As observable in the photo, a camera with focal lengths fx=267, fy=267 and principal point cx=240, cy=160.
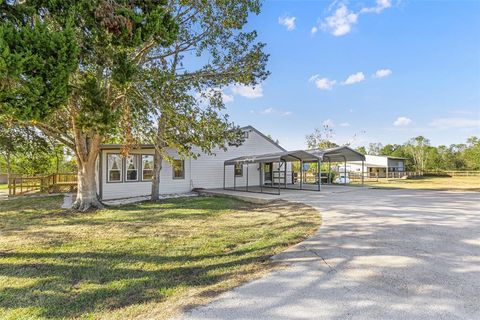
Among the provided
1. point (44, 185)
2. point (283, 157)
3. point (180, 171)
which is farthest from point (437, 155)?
point (44, 185)

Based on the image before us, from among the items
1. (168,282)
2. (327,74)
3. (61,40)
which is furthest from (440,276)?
(327,74)

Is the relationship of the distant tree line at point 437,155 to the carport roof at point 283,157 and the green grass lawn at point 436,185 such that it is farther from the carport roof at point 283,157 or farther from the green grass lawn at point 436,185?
the carport roof at point 283,157

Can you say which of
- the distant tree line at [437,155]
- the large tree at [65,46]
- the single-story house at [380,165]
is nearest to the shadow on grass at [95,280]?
the large tree at [65,46]

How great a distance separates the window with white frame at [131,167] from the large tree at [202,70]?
521cm

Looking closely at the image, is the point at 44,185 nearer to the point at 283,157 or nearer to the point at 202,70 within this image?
the point at 202,70

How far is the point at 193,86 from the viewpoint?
868cm

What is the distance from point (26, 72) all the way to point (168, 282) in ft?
11.2

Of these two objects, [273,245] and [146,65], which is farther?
[146,65]

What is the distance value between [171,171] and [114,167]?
290 centimetres

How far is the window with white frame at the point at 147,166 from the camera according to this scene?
44.8ft

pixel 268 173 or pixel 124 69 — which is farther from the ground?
pixel 124 69

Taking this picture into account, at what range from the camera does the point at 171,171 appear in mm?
14570

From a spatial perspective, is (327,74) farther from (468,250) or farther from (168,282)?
(168,282)

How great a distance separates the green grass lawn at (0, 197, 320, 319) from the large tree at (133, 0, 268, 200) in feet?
7.85
